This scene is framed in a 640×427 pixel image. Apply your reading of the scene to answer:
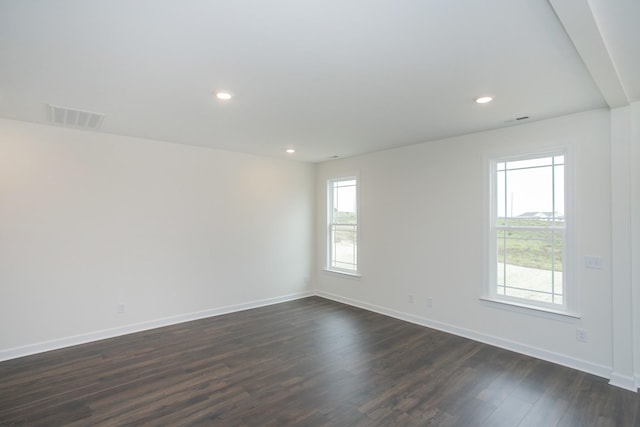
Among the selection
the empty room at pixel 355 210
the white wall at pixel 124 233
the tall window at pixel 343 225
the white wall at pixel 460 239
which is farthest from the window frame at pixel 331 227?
the white wall at pixel 124 233

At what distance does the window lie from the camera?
345 cm

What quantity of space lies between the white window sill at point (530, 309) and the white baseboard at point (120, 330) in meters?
3.45

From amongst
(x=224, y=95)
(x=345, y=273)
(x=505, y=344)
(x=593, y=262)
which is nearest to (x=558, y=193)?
(x=593, y=262)

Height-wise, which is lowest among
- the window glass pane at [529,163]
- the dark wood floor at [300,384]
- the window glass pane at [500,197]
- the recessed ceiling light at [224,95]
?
the dark wood floor at [300,384]

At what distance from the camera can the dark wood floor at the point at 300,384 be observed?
245cm

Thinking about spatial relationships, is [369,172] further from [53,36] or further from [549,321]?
[53,36]

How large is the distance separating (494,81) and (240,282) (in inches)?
175

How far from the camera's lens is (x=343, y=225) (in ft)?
19.5

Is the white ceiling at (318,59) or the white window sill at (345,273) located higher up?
the white ceiling at (318,59)

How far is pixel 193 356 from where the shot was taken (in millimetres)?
3525

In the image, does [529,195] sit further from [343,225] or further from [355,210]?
[343,225]

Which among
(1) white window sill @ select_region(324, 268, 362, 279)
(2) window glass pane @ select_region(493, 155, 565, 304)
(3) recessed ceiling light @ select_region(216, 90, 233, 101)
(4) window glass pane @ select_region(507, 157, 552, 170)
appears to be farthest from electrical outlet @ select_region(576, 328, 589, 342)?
(3) recessed ceiling light @ select_region(216, 90, 233, 101)

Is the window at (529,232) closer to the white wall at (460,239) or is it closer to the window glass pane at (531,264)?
the window glass pane at (531,264)

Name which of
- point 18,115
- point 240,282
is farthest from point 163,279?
point 18,115
